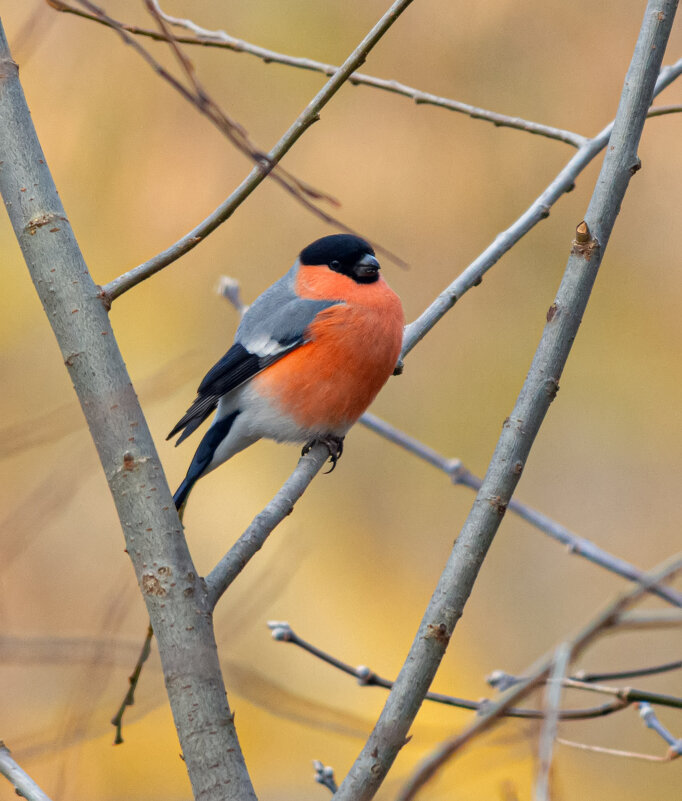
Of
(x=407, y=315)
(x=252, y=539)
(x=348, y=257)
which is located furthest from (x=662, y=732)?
(x=407, y=315)

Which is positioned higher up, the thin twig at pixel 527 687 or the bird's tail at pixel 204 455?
the bird's tail at pixel 204 455

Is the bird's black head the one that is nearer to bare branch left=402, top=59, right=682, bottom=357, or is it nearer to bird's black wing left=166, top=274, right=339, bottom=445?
bird's black wing left=166, top=274, right=339, bottom=445

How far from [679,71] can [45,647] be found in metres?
1.58

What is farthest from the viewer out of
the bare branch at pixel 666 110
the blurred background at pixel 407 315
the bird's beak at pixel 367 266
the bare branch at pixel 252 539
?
the blurred background at pixel 407 315

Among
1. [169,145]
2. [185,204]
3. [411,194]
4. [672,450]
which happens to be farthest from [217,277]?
[672,450]

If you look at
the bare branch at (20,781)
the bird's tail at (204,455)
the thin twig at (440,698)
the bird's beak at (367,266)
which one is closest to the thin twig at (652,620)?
the thin twig at (440,698)

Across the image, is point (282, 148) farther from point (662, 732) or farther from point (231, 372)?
point (231, 372)

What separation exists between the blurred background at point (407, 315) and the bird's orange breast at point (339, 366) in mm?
1209

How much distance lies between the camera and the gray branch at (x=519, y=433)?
1.07 m

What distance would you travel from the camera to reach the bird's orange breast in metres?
2.51

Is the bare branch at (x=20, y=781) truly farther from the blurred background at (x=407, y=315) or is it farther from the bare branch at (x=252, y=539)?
the blurred background at (x=407, y=315)

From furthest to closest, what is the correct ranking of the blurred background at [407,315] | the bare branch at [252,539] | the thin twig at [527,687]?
the blurred background at [407,315] → the bare branch at [252,539] → the thin twig at [527,687]

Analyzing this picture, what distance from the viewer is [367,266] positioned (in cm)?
271

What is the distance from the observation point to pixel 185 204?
3988mm
